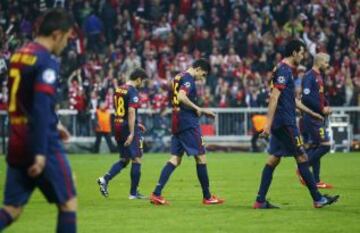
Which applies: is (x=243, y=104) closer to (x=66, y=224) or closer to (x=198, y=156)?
(x=198, y=156)

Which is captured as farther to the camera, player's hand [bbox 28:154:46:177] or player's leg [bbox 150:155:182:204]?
player's leg [bbox 150:155:182:204]

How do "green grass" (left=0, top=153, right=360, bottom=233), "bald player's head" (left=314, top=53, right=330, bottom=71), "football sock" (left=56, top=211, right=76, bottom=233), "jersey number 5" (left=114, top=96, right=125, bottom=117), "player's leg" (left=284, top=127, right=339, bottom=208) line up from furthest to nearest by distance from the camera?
"bald player's head" (left=314, top=53, right=330, bottom=71) → "jersey number 5" (left=114, top=96, right=125, bottom=117) → "player's leg" (left=284, top=127, right=339, bottom=208) → "green grass" (left=0, top=153, right=360, bottom=233) → "football sock" (left=56, top=211, right=76, bottom=233)

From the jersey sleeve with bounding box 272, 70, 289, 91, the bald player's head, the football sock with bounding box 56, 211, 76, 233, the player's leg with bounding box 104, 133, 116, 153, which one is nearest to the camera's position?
the football sock with bounding box 56, 211, 76, 233

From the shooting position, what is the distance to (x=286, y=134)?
1434cm

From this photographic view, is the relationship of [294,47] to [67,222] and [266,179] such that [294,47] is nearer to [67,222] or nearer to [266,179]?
[266,179]

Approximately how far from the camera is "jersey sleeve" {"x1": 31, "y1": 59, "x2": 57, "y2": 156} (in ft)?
27.3

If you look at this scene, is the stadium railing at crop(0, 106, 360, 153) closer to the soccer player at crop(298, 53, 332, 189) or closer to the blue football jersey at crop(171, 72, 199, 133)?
the soccer player at crop(298, 53, 332, 189)

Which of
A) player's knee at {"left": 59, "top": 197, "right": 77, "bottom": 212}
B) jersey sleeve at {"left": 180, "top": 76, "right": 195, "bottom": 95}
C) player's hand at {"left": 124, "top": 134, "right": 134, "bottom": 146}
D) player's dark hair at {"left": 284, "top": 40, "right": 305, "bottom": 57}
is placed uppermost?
player's dark hair at {"left": 284, "top": 40, "right": 305, "bottom": 57}

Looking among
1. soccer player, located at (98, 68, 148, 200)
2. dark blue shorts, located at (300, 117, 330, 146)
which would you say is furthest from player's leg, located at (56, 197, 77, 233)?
dark blue shorts, located at (300, 117, 330, 146)

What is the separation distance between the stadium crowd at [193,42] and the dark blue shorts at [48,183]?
24240mm

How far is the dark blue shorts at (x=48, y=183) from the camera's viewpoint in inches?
338

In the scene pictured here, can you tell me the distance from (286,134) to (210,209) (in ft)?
5.14

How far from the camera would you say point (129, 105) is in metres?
16.6

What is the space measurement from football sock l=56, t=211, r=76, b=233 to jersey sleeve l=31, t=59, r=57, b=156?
622 millimetres
